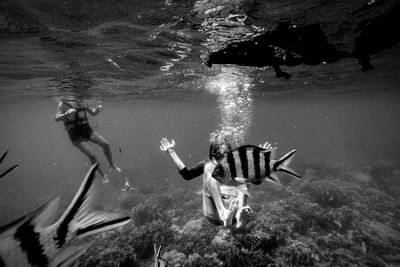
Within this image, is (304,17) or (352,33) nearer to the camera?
(304,17)

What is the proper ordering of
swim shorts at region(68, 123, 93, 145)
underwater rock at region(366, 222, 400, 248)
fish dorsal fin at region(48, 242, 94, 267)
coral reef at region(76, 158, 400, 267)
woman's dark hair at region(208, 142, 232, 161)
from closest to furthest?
fish dorsal fin at region(48, 242, 94, 267) < woman's dark hair at region(208, 142, 232, 161) < coral reef at region(76, 158, 400, 267) < swim shorts at region(68, 123, 93, 145) < underwater rock at region(366, 222, 400, 248)

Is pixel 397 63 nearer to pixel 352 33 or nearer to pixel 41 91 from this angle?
pixel 352 33

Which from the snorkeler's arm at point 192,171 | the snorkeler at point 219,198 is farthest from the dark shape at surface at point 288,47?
the snorkeler at point 219,198

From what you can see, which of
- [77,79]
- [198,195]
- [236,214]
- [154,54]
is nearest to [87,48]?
[154,54]

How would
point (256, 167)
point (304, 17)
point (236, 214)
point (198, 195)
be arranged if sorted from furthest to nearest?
point (198, 195) < point (304, 17) < point (236, 214) < point (256, 167)

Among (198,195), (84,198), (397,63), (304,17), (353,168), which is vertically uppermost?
(304,17)

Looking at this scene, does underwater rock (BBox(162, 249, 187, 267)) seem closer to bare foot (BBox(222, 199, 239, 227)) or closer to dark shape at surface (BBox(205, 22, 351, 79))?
bare foot (BBox(222, 199, 239, 227))

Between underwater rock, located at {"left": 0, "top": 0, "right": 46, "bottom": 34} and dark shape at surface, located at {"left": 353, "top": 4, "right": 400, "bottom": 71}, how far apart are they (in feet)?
42.5

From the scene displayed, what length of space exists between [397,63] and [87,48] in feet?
71.7

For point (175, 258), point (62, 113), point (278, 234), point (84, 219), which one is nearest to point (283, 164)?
point (84, 219)

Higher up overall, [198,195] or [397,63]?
[397,63]

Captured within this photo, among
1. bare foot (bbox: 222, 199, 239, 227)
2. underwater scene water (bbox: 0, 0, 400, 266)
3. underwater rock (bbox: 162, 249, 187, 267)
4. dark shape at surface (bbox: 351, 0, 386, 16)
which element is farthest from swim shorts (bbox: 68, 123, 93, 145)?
dark shape at surface (bbox: 351, 0, 386, 16)

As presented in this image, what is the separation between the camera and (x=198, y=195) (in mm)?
22812

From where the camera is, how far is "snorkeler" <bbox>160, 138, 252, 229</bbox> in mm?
5129
